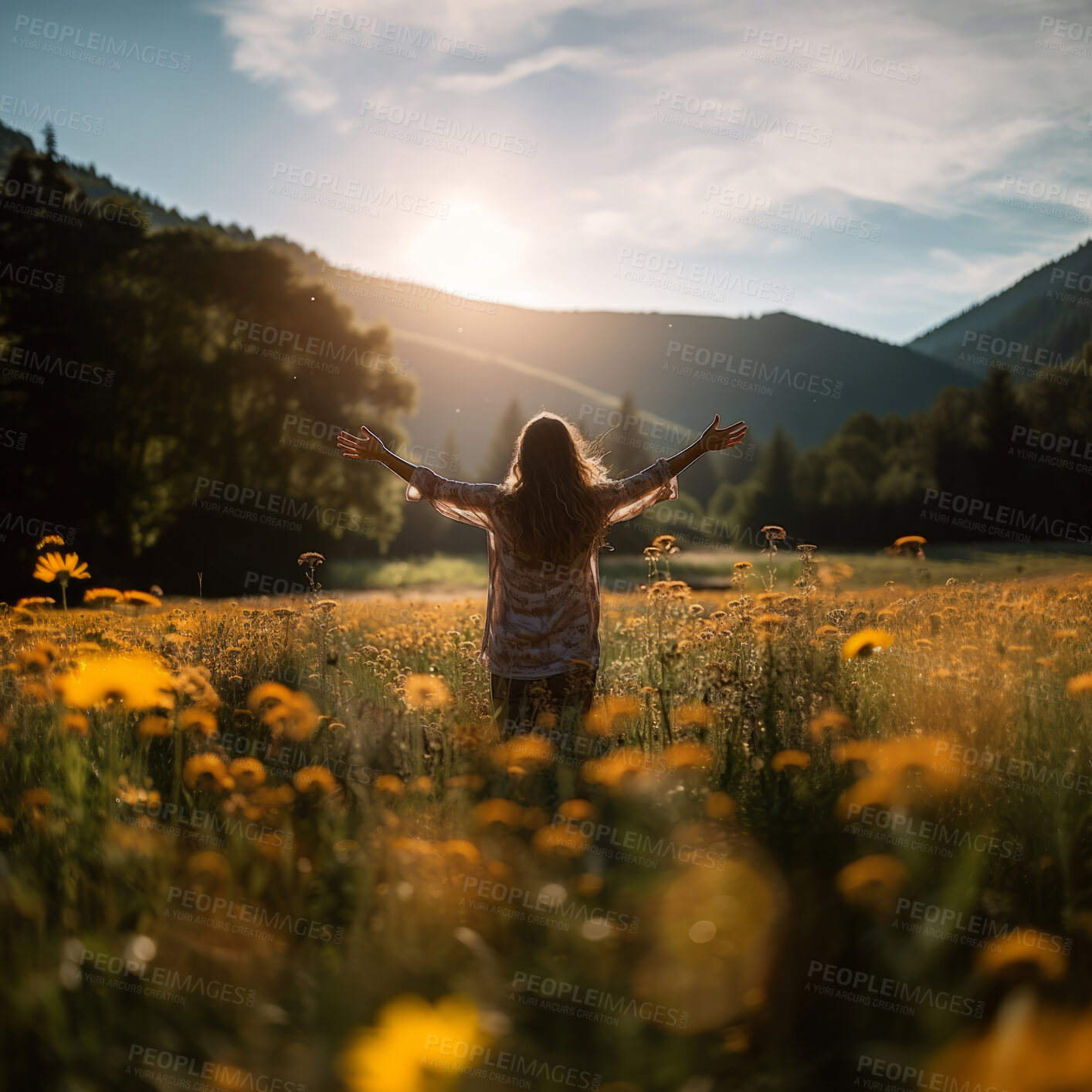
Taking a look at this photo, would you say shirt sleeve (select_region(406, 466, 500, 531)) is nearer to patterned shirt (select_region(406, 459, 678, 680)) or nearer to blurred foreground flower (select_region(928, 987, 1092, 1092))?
patterned shirt (select_region(406, 459, 678, 680))

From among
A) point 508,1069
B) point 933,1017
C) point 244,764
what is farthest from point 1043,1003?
point 244,764

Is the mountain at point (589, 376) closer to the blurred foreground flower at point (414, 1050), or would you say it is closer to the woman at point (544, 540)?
the woman at point (544, 540)

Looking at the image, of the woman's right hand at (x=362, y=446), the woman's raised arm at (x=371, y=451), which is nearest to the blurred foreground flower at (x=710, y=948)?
the woman's raised arm at (x=371, y=451)

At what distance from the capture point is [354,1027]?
1.73m

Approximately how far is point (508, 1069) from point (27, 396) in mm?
23768

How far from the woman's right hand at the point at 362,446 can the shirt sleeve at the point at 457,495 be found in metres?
0.31

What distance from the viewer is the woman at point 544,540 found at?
476 centimetres

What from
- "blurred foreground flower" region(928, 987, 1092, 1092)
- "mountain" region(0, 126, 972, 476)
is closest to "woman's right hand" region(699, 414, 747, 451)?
"blurred foreground flower" region(928, 987, 1092, 1092)

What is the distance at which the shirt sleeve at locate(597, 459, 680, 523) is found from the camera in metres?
4.94

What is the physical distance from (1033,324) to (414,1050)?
16891 cm

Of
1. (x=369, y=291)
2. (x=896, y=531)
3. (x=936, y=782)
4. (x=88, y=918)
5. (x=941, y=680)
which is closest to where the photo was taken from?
(x=88, y=918)

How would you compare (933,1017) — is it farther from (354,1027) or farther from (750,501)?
(750,501)

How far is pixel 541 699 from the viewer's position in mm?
4566

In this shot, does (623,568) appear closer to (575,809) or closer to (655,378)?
(575,809)
